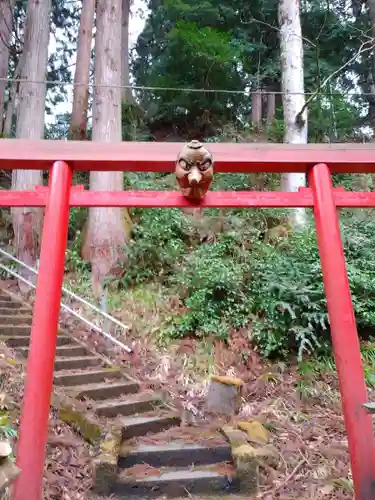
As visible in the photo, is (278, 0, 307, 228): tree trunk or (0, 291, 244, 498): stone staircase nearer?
(0, 291, 244, 498): stone staircase

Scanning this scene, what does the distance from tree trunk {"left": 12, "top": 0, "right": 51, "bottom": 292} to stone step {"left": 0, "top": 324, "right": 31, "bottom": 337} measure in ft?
4.69

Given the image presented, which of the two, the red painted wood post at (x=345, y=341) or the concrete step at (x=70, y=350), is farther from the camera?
the concrete step at (x=70, y=350)

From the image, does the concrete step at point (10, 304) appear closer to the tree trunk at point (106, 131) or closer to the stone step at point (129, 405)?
the tree trunk at point (106, 131)

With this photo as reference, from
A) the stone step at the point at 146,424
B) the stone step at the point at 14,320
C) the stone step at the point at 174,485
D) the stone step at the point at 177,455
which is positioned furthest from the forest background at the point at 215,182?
A: the stone step at the point at 174,485

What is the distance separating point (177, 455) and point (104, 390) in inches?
48.7

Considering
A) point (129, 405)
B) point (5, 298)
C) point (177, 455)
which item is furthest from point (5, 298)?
point (177, 455)

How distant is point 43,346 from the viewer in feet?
8.18

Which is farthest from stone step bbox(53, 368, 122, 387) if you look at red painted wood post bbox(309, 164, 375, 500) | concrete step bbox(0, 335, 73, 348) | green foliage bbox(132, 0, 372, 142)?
green foliage bbox(132, 0, 372, 142)

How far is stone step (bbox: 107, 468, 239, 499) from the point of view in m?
2.99

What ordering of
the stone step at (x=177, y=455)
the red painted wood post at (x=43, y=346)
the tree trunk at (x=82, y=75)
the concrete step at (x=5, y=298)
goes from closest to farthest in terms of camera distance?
the red painted wood post at (x=43, y=346) < the stone step at (x=177, y=455) < the concrete step at (x=5, y=298) < the tree trunk at (x=82, y=75)

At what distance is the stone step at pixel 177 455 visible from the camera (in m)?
3.33

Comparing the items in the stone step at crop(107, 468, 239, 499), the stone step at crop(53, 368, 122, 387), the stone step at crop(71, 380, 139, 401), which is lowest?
the stone step at crop(107, 468, 239, 499)

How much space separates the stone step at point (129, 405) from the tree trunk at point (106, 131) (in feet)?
7.31

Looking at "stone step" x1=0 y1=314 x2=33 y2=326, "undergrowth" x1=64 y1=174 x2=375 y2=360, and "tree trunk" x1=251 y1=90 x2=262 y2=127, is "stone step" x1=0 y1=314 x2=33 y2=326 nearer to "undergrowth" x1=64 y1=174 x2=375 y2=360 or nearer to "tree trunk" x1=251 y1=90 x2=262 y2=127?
"undergrowth" x1=64 y1=174 x2=375 y2=360
